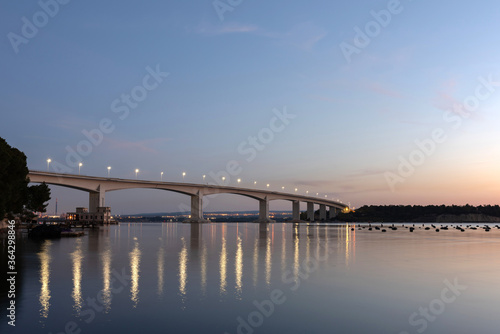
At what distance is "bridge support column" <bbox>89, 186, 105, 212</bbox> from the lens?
133m

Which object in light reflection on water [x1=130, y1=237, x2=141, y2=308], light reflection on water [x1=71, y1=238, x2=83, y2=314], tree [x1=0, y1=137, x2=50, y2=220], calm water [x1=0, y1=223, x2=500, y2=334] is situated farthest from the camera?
tree [x1=0, y1=137, x2=50, y2=220]

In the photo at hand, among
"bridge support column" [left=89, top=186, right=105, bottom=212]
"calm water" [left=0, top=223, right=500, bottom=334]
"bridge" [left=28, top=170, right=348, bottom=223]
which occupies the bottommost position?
"calm water" [left=0, top=223, right=500, bottom=334]

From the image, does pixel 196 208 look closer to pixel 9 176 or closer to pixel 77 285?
pixel 9 176

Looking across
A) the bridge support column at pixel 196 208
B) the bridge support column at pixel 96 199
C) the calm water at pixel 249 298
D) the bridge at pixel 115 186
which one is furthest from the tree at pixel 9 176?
the bridge support column at pixel 196 208

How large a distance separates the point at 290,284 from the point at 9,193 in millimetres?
48016

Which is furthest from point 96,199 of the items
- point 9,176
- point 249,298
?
point 249,298

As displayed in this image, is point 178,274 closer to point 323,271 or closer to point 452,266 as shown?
point 323,271

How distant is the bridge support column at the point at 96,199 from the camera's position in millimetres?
133375

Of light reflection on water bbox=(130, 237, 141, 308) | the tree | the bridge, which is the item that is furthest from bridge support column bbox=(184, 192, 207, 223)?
light reflection on water bbox=(130, 237, 141, 308)

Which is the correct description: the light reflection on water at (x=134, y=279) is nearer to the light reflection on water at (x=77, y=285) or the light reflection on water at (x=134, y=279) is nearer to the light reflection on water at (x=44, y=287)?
the light reflection on water at (x=77, y=285)

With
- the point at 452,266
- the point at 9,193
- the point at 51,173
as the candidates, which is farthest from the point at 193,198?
the point at 452,266

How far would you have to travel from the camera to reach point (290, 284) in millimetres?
22406

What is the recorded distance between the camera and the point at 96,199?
135 m

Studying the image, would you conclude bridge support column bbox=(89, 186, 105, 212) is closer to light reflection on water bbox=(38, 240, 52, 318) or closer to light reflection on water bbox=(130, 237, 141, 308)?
light reflection on water bbox=(38, 240, 52, 318)
